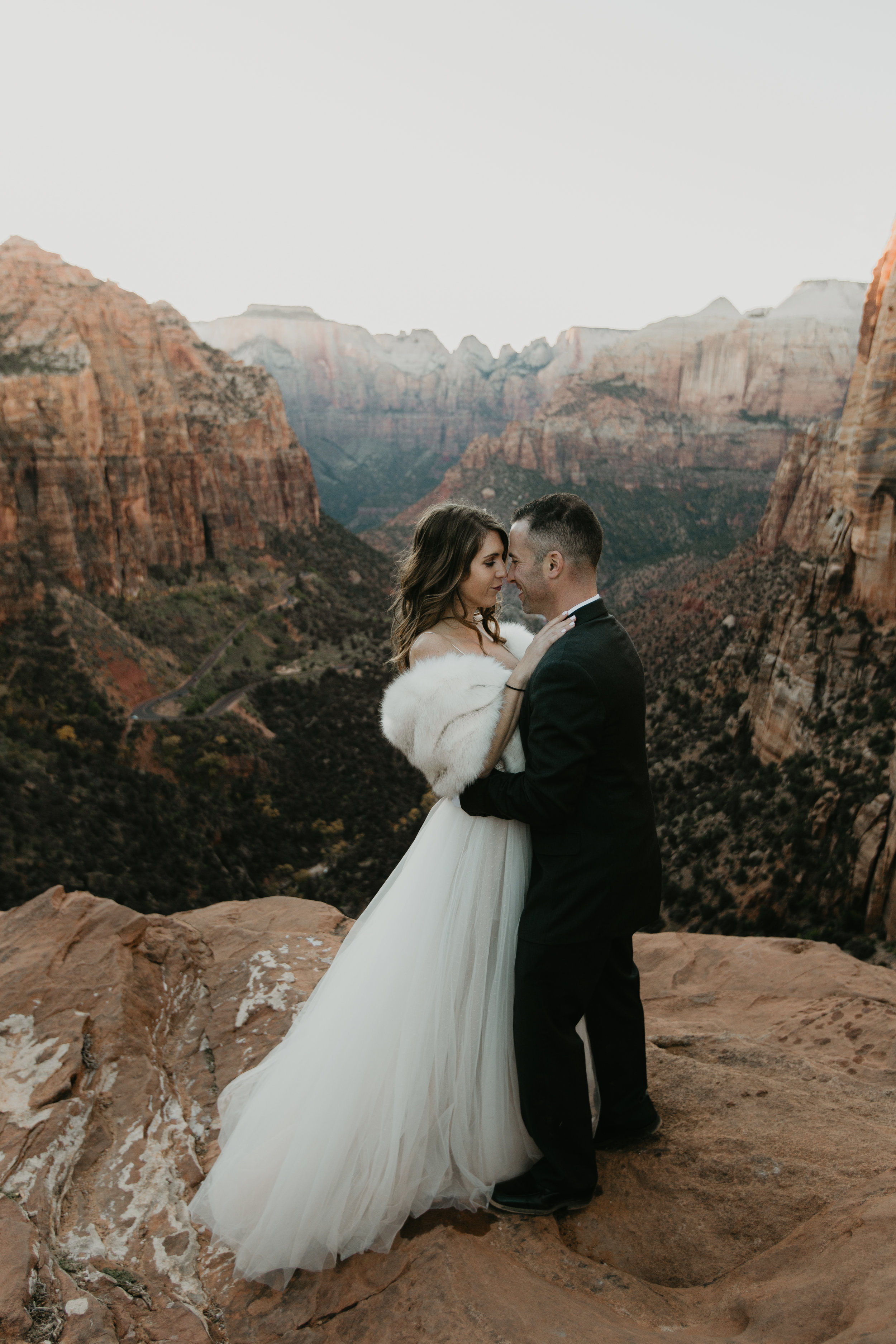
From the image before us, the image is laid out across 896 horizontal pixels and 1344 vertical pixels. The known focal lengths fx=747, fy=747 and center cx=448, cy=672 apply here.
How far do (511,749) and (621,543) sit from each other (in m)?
102

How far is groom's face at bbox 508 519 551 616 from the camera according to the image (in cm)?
338

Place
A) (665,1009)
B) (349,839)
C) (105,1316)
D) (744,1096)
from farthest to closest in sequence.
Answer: (349,839)
(665,1009)
(744,1096)
(105,1316)

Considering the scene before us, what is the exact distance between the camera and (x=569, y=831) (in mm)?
3291

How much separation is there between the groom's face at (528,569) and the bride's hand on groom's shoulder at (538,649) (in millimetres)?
119

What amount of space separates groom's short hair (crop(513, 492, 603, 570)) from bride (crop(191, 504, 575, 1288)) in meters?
0.30

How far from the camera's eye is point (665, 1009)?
618 centimetres

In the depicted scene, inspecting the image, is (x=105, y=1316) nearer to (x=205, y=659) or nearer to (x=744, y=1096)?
(x=744, y=1096)

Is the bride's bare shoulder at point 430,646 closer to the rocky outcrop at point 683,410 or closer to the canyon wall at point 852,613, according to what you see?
the canyon wall at point 852,613

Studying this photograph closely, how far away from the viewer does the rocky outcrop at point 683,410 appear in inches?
4833

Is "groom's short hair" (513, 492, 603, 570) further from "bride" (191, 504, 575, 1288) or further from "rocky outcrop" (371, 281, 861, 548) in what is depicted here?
"rocky outcrop" (371, 281, 861, 548)

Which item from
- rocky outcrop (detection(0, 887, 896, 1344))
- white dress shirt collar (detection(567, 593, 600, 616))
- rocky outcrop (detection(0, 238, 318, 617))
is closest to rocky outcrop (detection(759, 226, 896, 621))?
rocky outcrop (detection(0, 887, 896, 1344))

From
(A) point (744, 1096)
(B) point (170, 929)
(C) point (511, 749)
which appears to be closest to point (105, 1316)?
(C) point (511, 749)

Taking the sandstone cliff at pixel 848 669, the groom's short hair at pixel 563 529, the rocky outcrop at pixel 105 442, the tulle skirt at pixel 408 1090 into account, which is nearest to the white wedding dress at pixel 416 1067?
the tulle skirt at pixel 408 1090

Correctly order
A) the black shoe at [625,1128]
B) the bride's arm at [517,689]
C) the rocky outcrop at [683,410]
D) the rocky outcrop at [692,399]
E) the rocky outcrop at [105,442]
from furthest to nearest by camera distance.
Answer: the rocky outcrop at [692,399]
the rocky outcrop at [683,410]
the rocky outcrop at [105,442]
the black shoe at [625,1128]
the bride's arm at [517,689]
